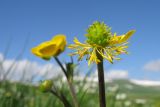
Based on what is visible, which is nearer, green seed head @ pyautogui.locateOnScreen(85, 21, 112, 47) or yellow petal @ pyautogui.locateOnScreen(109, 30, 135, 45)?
yellow petal @ pyautogui.locateOnScreen(109, 30, 135, 45)

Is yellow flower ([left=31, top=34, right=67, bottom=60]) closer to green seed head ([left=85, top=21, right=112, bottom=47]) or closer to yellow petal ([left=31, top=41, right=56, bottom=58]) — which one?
yellow petal ([left=31, top=41, right=56, bottom=58])

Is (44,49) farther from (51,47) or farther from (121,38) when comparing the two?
(121,38)

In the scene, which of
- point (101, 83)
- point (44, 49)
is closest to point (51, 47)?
point (44, 49)

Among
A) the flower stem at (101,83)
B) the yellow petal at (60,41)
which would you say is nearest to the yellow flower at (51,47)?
the yellow petal at (60,41)

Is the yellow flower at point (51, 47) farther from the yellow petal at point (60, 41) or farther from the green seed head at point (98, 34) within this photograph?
the green seed head at point (98, 34)

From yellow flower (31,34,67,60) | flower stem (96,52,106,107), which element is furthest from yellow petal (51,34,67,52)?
flower stem (96,52,106,107)

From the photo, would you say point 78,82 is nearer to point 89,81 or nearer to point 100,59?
point 89,81
